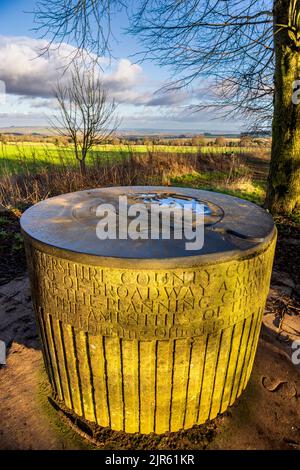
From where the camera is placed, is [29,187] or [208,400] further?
[29,187]

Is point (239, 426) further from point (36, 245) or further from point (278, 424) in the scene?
point (36, 245)

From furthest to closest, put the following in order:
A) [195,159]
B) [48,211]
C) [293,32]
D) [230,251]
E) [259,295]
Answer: [195,159] < [293,32] < [48,211] < [259,295] < [230,251]

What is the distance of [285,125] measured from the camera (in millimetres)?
5844

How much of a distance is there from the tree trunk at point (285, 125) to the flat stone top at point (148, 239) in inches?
149

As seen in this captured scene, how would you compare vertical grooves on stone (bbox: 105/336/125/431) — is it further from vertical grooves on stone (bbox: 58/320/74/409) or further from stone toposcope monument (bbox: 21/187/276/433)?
vertical grooves on stone (bbox: 58/320/74/409)

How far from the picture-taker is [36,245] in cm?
173

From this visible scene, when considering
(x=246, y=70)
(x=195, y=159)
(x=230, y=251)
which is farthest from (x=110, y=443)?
(x=195, y=159)

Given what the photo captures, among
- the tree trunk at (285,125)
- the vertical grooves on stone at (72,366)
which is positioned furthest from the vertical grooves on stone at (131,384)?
the tree trunk at (285,125)

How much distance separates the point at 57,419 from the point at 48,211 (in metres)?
1.40

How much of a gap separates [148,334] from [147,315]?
12 cm

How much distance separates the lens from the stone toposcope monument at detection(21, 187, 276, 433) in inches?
60.1

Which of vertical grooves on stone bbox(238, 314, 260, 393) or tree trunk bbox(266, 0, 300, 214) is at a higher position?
tree trunk bbox(266, 0, 300, 214)

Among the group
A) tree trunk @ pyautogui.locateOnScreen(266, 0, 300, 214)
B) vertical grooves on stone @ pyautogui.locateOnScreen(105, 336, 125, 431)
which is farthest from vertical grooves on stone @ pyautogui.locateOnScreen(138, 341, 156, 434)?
tree trunk @ pyautogui.locateOnScreen(266, 0, 300, 214)

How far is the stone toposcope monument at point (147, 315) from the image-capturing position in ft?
5.01
